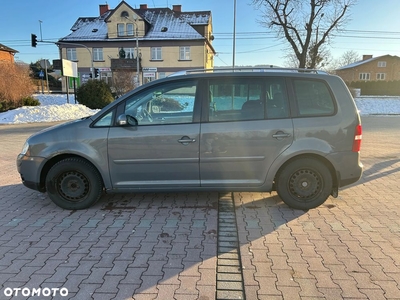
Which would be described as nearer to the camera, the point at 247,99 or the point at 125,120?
the point at 125,120

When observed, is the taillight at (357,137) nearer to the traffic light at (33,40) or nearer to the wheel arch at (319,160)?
the wheel arch at (319,160)

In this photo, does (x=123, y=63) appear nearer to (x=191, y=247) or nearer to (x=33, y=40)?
(x=33, y=40)

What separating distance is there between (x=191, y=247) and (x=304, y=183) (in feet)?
6.17

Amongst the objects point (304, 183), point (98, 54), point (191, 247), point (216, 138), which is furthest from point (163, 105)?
point (98, 54)

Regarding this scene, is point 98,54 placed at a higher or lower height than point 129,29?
lower

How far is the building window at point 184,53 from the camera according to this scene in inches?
1681

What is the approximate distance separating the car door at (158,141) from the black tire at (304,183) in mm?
1209

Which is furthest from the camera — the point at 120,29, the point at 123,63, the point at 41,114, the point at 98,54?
the point at 98,54

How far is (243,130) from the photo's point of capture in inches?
155

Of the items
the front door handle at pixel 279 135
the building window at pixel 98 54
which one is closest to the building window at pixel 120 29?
the building window at pixel 98 54

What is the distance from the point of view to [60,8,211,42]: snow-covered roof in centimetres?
4249

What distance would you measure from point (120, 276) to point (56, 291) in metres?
0.53

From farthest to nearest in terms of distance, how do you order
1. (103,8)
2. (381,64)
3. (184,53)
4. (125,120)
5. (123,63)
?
(381,64) < (103,8) < (123,63) < (184,53) < (125,120)

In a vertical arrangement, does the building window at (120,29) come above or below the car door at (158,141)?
above
